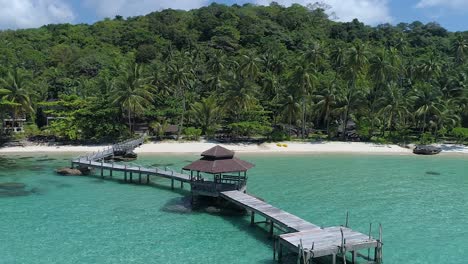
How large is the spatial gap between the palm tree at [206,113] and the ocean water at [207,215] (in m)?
21.4

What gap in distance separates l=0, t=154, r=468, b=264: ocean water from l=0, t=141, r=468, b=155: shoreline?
36.2 feet

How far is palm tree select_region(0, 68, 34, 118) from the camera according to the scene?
58831mm

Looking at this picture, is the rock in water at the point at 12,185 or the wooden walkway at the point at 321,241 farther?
the rock in water at the point at 12,185

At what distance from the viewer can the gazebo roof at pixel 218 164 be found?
29.8m

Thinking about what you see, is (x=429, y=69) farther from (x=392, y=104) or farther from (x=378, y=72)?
(x=392, y=104)

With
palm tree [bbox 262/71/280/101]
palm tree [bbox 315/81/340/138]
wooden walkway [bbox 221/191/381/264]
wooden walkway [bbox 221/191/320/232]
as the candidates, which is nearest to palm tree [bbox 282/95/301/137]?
palm tree [bbox 315/81/340/138]

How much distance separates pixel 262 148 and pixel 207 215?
1294 inches

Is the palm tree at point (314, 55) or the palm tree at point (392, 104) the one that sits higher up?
the palm tree at point (314, 55)

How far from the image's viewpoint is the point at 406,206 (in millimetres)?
31547

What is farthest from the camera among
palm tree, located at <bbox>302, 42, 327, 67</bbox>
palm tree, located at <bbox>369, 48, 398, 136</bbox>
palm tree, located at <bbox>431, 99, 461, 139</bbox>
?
palm tree, located at <bbox>369, 48, 398, 136</bbox>

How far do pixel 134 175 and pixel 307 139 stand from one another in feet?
106

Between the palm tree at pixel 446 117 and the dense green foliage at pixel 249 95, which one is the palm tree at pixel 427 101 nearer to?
the dense green foliage at pixel 249 95

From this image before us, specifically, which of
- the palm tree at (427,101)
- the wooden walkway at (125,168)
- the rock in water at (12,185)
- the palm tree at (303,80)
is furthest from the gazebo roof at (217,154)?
the palm tree at (427,101)

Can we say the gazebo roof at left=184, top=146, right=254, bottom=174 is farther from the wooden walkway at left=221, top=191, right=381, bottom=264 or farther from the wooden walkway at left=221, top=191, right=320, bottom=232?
the wooden walkway at left=221, top=191, right=381, bottom=264
